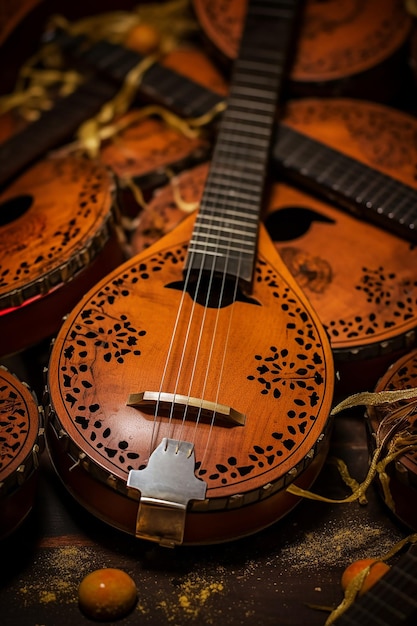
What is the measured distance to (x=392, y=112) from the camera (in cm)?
183

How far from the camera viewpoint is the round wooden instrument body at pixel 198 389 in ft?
3.84

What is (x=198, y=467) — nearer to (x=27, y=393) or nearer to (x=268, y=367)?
(x=268, y=367)

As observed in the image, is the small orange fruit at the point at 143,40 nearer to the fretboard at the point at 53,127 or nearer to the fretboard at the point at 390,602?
the fretboard at the point at 53,127

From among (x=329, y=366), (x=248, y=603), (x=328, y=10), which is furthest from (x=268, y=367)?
(x=328, y=10)

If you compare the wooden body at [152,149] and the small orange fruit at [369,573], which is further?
the wooden body at [152,149]

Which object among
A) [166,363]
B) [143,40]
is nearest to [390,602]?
[166,363]

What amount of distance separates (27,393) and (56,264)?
0.86ft

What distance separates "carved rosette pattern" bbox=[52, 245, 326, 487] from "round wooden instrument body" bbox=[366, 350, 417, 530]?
4.9 inches

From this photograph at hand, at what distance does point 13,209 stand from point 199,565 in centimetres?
86

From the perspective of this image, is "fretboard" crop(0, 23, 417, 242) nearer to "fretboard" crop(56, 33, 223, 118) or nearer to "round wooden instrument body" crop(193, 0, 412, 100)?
"fretboard" crop(56, 33, 223, 118)

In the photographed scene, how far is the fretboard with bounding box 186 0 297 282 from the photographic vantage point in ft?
4.68

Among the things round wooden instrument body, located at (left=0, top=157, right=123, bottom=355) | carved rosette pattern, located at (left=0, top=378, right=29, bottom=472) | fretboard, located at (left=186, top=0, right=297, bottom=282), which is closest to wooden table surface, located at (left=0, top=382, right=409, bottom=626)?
carved rosette pattern, located at (left=0, top=378, right=29, bottom=472)

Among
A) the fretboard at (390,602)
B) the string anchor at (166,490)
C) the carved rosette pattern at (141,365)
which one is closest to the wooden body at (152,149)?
the carved rosette pattern at (141,365)

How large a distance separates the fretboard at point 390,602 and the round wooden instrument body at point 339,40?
46.6 inches
